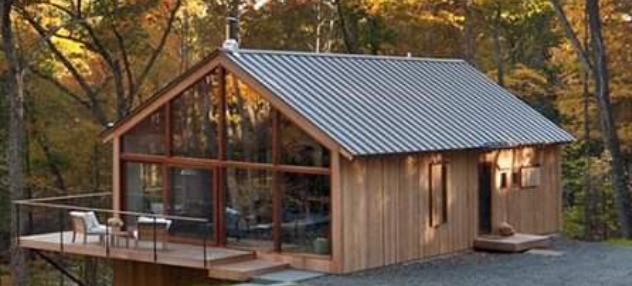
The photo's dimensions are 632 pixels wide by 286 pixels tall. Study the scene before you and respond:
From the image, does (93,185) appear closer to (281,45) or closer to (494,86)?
(281,45)

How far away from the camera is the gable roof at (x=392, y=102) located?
15305mm

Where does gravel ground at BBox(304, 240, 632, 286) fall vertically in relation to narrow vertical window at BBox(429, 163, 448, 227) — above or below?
below

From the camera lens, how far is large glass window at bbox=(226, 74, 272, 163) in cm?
1548

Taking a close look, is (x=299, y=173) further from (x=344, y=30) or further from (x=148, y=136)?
(x=344, y=30)

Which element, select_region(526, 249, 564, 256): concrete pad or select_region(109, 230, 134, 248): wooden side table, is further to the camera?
select_region(526, 249, 564, 256): concrete pad

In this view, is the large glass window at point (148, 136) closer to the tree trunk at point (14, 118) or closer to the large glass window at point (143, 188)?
the large glass window at point (143, 188)

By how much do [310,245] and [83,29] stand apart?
14.4 meters

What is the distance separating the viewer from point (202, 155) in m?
16.3

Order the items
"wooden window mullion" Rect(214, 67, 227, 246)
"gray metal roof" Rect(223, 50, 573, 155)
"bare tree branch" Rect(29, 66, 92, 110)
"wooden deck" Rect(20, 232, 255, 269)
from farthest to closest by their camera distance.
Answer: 1. "bare tree branch" Rect(29, 66, 92, 110)
2. "wooden window mullion" Rect(214, 67, 227, 246)
3. "gray metal roof" Rect(223, 50, 573, 155)
4. "wooden deck" Rect(20, 232, 255, 269)

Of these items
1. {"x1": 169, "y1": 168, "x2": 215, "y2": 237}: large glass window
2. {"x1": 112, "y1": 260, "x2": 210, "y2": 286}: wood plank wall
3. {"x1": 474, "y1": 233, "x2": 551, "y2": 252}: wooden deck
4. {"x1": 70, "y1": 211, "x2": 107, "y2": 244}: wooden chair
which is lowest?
{"x1": 112, "y1": 260, "x2": 210, "y2": 286}: wood plank wall

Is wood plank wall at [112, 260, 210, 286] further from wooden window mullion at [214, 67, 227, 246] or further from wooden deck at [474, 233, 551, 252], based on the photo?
wooden deck at [474, 233, 551, 252]

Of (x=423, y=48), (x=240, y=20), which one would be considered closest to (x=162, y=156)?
(x=240, y=20)

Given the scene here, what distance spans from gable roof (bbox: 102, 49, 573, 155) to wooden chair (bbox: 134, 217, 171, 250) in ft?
7.48

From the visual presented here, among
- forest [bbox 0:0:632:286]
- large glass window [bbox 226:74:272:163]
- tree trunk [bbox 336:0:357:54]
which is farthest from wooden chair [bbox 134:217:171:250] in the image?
tree trunk [bbox 336:0:357:54]
